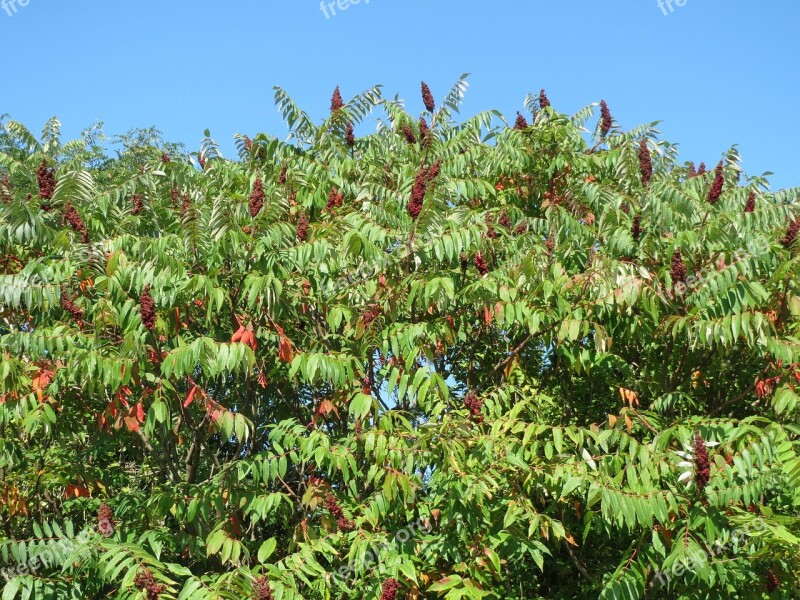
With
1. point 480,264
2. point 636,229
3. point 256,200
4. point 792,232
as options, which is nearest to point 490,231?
point 480,264

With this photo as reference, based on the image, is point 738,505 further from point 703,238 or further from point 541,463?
point 703,238

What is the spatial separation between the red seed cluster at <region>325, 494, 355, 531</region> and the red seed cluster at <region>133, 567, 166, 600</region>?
1.26m

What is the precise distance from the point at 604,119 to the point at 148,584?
5.92m

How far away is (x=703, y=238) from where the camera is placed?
6906 millimetres

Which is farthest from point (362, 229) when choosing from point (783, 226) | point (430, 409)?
point (783, 226)

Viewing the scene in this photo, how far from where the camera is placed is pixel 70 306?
6.48 metres

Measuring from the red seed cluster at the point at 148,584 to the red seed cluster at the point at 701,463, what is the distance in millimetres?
3245

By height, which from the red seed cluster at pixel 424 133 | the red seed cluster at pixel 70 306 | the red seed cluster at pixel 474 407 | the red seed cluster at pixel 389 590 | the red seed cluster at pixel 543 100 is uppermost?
the red seed cluster at pixel 543 100

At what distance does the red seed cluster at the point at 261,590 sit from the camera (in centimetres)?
521

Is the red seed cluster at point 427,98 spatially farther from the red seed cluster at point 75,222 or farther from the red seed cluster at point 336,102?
the red seed cluster at point 75,222

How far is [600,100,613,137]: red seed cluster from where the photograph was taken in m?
8.62

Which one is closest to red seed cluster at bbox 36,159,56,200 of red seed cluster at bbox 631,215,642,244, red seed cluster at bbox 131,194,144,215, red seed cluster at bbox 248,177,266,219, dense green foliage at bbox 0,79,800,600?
dense green foliage at bbox 0,79,800,600

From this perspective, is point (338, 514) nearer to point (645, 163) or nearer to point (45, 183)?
point (45, 183)

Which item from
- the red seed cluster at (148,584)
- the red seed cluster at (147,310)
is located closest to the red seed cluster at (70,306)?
the red seed cluster at (147,310)
